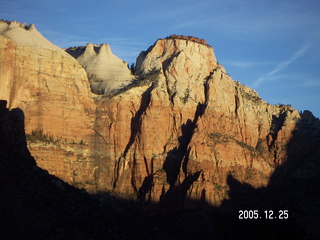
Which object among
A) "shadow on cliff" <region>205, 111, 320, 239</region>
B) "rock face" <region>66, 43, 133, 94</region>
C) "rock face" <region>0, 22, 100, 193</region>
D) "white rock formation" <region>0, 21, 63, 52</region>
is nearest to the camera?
"shadow on cliff" <region>205, 111, 320, 239</region>

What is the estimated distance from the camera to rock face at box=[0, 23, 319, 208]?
440 ft

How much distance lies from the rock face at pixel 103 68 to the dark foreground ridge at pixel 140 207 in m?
26.8

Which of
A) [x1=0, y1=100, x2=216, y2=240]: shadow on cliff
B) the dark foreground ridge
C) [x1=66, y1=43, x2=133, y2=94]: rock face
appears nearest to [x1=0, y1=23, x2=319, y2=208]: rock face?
[x1=66, y1=43, x2=133, y2=94]: rock face

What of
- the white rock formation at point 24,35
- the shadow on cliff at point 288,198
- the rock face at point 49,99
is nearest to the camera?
the shadow on cliff at point 288,198

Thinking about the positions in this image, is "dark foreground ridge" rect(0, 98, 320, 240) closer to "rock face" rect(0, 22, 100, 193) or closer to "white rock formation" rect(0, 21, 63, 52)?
"rock face" rect(0, 22, 100, 193)

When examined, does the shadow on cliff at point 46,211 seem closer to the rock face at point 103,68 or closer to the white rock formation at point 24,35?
the white rock formation at point 24,35

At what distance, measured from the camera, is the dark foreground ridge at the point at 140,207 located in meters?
97.2

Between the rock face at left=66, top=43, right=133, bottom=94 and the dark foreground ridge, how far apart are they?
2685cm

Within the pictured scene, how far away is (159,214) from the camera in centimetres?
13050

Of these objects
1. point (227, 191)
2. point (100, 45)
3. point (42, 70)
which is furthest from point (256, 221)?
point (100, 45)

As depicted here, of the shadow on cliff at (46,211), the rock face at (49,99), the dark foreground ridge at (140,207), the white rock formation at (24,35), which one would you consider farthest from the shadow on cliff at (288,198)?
the white rock formation at (24,35)

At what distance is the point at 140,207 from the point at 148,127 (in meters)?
16.0

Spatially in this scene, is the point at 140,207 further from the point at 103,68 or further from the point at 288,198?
the point at 103,68

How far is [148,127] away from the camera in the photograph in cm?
14150
